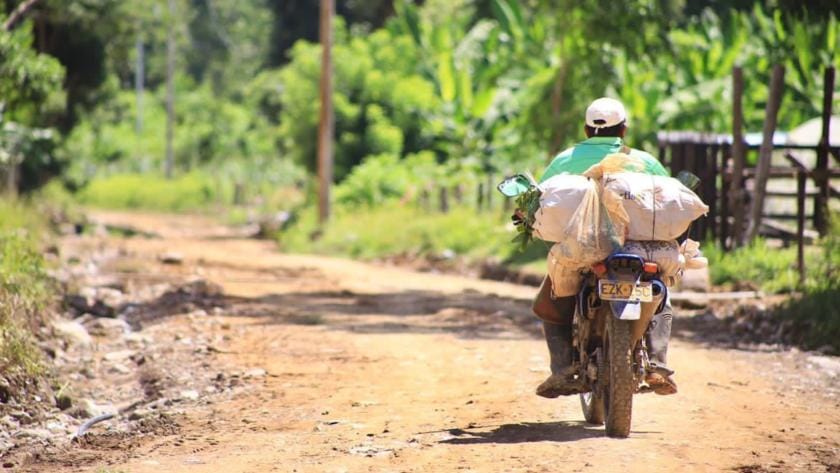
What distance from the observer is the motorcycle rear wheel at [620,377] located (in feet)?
24.2

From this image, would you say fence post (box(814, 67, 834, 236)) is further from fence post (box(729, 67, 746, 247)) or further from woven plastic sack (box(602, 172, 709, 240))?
woven plastic sack (box(602, 172, 709, 240))

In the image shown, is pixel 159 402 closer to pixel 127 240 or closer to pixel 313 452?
pixel 313 452

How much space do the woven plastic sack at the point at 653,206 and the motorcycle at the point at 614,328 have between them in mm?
193

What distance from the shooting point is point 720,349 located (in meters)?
12.5

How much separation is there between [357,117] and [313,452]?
94.7ft

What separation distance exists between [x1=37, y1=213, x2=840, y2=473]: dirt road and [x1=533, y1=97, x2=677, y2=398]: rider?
27 cm

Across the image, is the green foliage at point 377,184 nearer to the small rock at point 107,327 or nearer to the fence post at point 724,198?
the fence post at point 724,198

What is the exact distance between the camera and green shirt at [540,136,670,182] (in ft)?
25.6

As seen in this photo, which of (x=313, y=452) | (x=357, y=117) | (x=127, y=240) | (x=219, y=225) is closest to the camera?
(x=313, y=452)

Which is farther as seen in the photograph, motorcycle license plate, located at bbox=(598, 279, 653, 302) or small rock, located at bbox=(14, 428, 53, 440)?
small rock, located at bbox=(14, 428, 53, 440)

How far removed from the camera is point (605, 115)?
795 centimetres

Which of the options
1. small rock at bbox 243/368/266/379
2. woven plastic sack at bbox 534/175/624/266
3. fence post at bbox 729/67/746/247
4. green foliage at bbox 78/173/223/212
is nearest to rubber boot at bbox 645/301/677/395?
woven plastic sack at bbox 534/175/624/266

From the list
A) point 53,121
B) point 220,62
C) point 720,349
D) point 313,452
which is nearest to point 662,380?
point 313,452

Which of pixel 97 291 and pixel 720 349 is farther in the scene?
pixel 97 291
